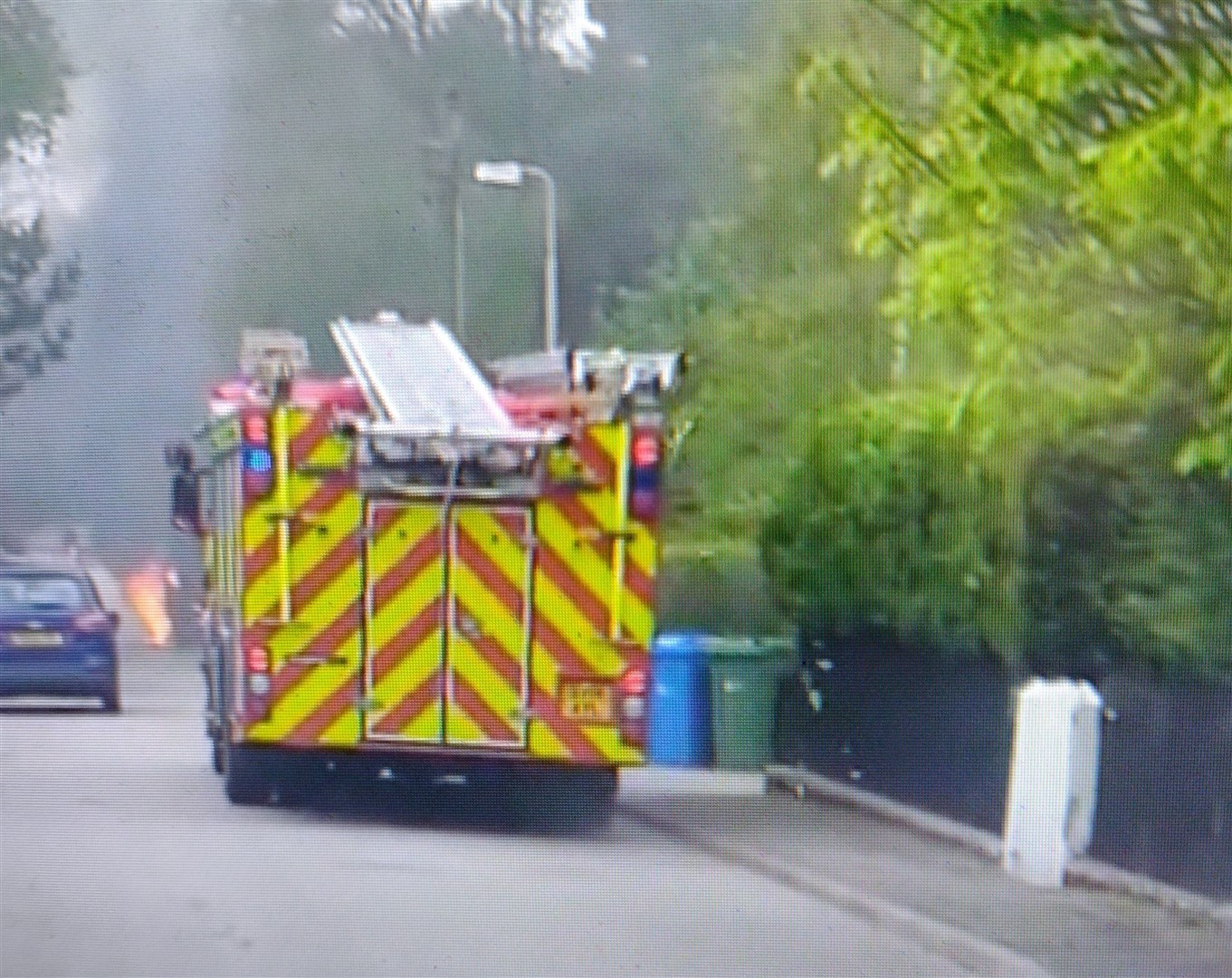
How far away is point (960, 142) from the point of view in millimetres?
10609

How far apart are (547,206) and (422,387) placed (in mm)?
1302

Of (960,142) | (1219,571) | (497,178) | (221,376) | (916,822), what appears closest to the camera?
(960,142)

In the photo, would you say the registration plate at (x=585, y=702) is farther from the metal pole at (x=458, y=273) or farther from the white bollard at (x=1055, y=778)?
the white bollard at (x=1055, y=778)

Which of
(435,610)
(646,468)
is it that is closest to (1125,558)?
(646,468)

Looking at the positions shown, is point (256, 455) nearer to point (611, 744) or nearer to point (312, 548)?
point (312, 548)

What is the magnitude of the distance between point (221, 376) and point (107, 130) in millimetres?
2543

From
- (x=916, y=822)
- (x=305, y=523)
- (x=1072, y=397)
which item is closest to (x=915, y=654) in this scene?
(x=916, y=822)

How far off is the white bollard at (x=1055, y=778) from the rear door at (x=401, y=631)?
10.8 feet

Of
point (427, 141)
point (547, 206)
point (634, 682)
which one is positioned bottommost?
point (634, 682)

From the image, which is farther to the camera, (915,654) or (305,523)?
(915,654)

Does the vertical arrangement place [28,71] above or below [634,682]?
above

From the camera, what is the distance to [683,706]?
19.8m

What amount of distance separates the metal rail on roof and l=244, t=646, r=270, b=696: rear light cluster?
1344 mm

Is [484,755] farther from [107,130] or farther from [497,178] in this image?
[107,130]
